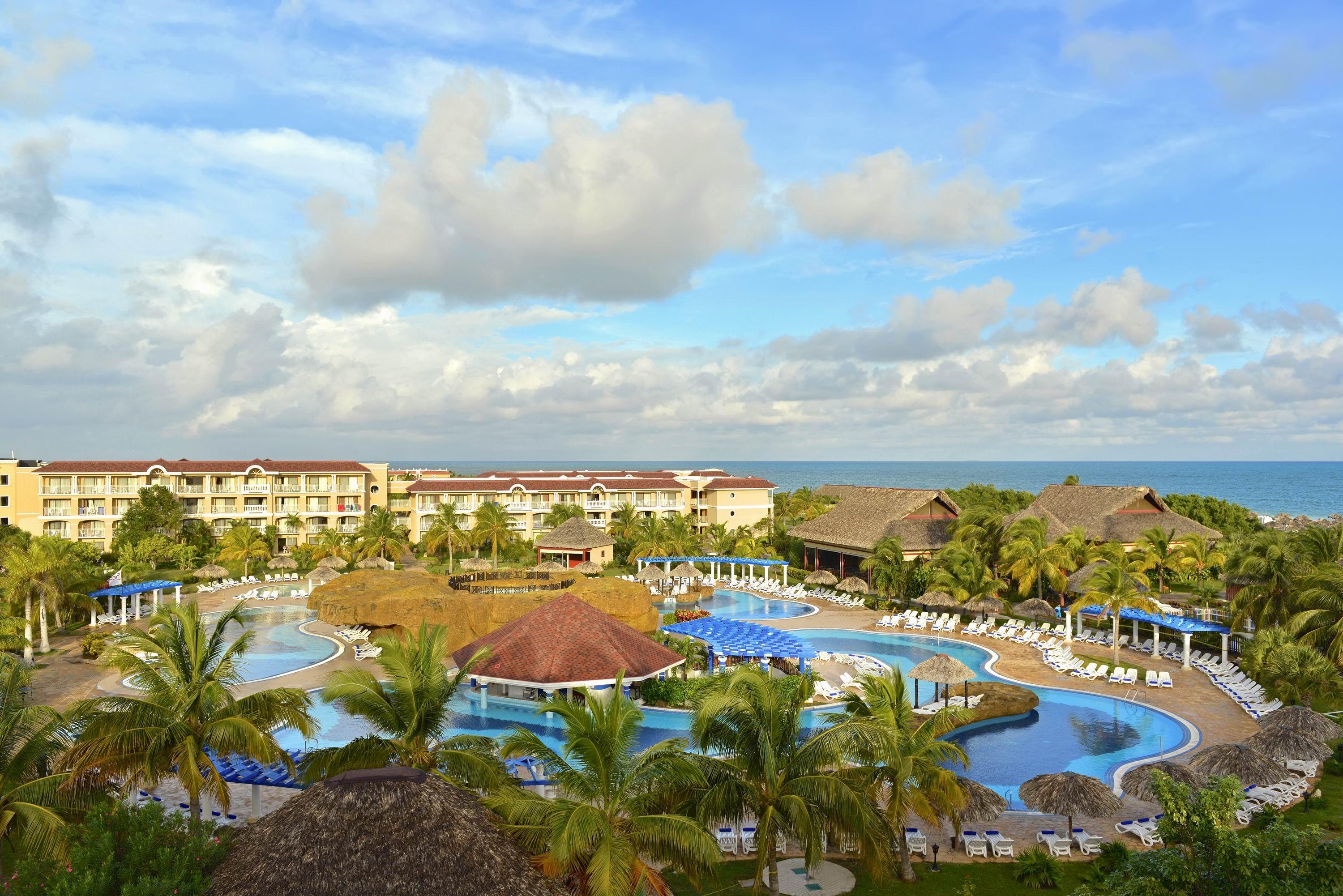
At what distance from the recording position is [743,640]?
28500 millimetres

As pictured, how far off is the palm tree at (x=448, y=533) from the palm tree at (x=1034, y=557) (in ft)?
106

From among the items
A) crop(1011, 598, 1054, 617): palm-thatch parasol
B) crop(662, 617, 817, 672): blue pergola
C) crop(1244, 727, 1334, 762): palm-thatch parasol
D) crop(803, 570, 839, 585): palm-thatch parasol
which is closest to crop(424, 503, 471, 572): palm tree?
crop(803, 570, 839, 585): palm-thatch parasol

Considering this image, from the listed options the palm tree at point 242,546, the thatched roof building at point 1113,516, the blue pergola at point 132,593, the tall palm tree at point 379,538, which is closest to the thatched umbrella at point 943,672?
the thatched roof building at point 1113,516

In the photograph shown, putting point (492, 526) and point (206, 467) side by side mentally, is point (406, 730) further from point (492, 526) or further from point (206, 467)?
point (206, 467)

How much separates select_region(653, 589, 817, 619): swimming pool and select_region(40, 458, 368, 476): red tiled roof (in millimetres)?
33110

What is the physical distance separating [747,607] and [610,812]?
1335 inches

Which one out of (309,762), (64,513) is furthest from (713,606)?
(64,513)

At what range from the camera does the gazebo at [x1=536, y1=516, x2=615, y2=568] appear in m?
53.4

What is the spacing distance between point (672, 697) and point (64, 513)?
169 ft

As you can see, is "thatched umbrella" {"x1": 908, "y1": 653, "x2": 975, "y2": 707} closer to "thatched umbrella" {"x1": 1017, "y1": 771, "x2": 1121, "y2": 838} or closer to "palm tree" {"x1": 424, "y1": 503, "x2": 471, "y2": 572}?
"thatched umbrella" {"x1": 1017, "y1": 771, "x2": 1121, "y2": 838}

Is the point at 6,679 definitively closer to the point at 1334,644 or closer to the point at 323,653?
the point at 323,653

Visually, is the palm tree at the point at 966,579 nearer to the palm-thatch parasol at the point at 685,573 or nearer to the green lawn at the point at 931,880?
the palm-thatch parasol at the point at 685,573

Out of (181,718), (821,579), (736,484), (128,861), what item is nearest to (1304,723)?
(128,861)

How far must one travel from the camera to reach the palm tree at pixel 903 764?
43.2ft
